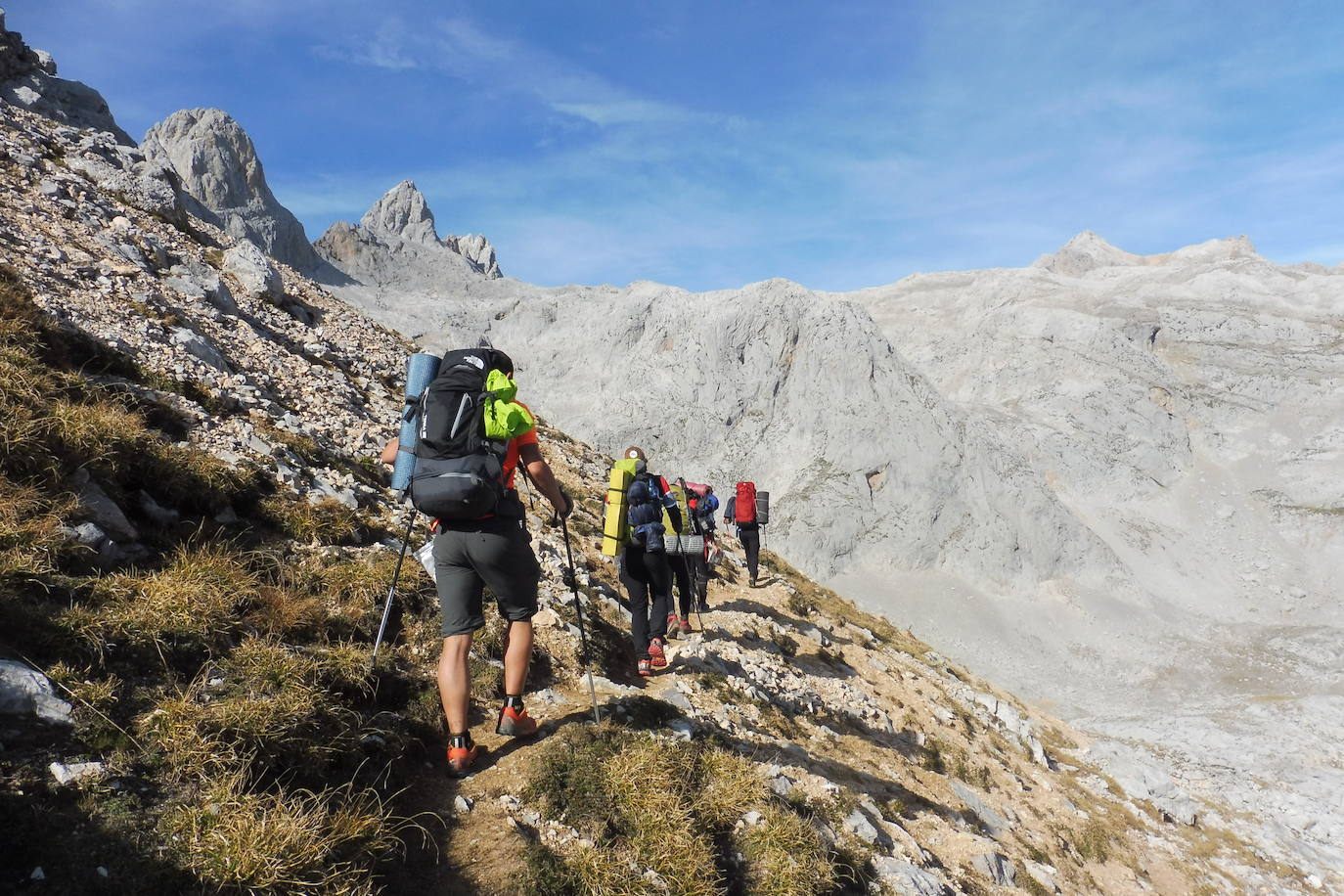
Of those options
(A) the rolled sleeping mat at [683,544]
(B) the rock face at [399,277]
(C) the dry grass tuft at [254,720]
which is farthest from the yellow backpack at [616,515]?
(B) the rock face at [399,277]

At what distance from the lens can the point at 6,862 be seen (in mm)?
2717

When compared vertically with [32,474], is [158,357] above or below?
above

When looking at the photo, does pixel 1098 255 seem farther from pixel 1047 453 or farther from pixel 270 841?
pixel 270 841

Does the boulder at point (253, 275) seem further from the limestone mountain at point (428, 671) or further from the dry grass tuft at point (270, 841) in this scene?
the dry grass tuft at point (270, 841)

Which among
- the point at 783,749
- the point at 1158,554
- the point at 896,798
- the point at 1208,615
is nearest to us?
the point at 783,749

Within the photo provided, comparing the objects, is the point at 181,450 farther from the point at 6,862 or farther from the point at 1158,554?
the point at 1158,554

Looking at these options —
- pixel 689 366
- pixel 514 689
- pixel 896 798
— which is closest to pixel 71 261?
pixel 514 689

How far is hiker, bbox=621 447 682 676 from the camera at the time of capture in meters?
8.12

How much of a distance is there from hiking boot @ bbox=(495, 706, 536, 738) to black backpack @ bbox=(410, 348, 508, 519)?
167 centimetres

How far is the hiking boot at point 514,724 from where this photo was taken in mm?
4965

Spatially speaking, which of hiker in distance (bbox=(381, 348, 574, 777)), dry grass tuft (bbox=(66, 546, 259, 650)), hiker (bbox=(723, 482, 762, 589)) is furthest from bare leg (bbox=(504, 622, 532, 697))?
hiker (bbox=(723, 482, 762, 589))

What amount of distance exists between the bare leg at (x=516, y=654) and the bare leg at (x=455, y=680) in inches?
13.6

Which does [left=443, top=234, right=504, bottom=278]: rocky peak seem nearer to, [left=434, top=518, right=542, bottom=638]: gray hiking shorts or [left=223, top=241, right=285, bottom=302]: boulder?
[left=223, top=241, right=285, bottom=302]: boulder

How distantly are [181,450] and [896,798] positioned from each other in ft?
28.8
